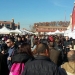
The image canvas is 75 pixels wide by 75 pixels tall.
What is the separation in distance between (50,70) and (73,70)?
686mm

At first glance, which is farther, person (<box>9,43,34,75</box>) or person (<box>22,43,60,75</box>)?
person (<box>9,43,34,75</box>)

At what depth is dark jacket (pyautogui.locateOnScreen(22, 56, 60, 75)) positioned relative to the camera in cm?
337

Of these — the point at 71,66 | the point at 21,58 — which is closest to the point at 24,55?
the point at 21,58

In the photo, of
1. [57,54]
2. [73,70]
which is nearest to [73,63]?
[73,70]

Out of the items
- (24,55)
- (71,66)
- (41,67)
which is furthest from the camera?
(24,55)

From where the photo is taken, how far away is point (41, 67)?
3453mm

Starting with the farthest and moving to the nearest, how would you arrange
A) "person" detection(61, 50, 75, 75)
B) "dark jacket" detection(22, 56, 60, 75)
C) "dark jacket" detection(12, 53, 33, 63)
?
"dark jacket" detection(12, 53, 33, 63)
"person" detection(61, 50, 75, 75)
"dark jacket" detection(22, 56, 60, 75)

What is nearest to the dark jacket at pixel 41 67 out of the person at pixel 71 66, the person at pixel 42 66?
the person at pixel 42 66

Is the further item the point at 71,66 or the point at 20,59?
the point at 20,59

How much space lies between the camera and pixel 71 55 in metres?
4.07

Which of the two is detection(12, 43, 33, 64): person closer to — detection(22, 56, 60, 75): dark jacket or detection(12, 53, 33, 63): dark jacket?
detection(12, 53, 33, 63): dark jacket

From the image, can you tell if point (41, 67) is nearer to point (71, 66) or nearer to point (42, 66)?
point (42, 66)

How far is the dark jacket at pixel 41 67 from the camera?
337 cm

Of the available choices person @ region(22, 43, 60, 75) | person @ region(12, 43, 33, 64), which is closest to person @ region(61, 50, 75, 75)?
person @ region(22, 43, 60, 75)
